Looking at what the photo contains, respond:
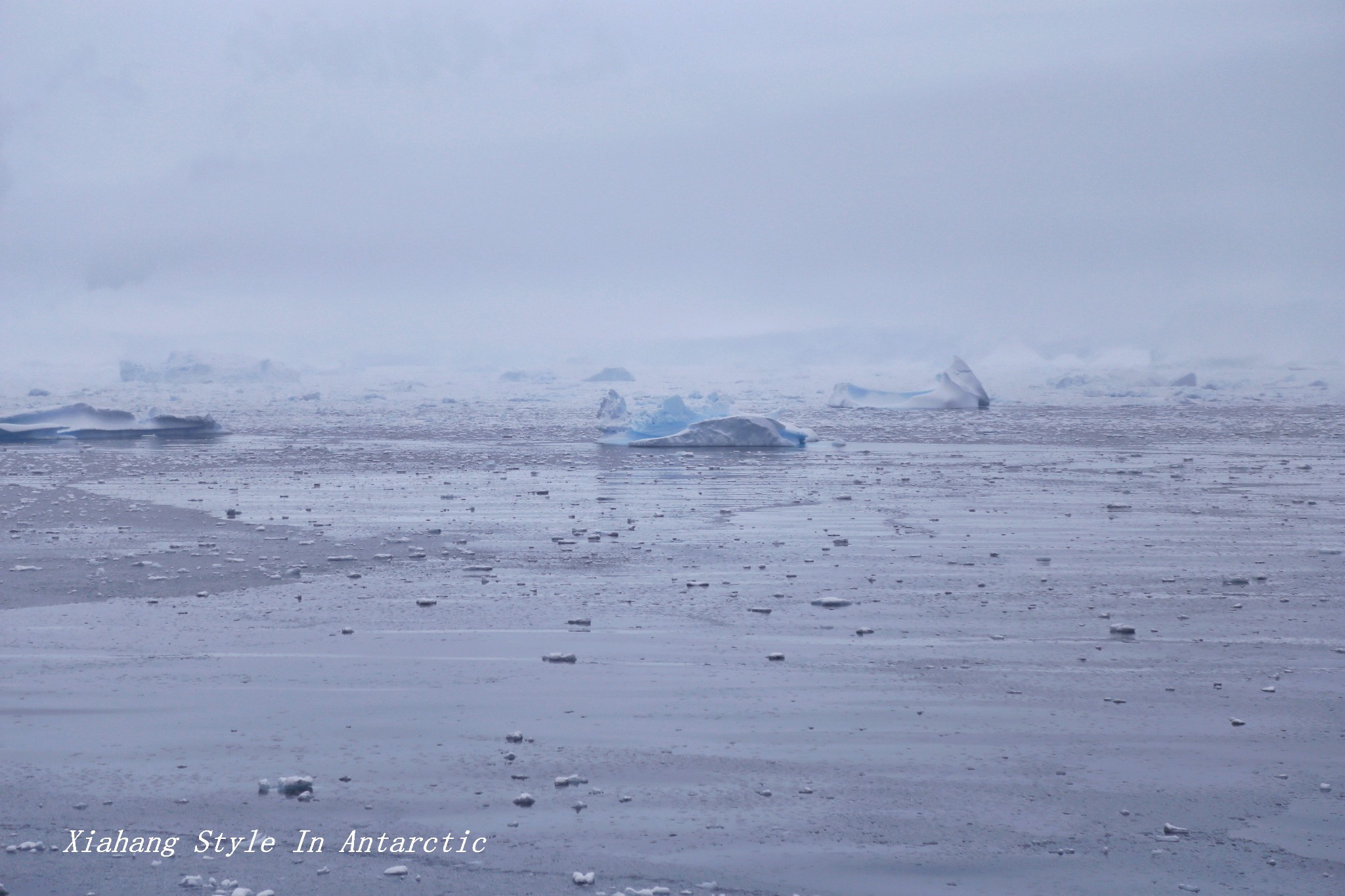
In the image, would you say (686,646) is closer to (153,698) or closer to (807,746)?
(807,746)

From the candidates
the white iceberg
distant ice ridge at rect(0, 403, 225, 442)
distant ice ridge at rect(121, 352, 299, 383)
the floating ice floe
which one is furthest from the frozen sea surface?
distant ice ridge at rect(121, 352, 299, 383)

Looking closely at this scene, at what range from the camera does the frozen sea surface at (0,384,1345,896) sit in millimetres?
4422

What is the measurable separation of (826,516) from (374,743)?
8522mm

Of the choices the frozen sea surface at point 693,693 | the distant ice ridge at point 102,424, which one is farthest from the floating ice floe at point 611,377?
the frozen sea surface at point 693,693

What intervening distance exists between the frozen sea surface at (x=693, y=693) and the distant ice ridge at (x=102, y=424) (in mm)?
16330

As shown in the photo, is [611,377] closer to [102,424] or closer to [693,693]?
[102,424]

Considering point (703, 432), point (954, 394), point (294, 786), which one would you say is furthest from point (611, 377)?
point (294, 786)

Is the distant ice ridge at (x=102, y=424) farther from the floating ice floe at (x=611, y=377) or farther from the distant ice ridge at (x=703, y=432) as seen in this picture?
the floating ice floe at (x=611, y=377)

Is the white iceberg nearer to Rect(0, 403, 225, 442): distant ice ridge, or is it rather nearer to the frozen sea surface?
the frozen sea surface

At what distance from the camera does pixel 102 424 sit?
29.8 metres

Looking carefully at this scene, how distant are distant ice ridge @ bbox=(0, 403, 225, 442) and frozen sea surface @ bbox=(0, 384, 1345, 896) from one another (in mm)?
16330

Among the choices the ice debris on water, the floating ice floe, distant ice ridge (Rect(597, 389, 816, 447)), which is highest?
the floating ice floe

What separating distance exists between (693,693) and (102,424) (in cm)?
2734

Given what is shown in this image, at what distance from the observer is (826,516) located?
1351 cm
